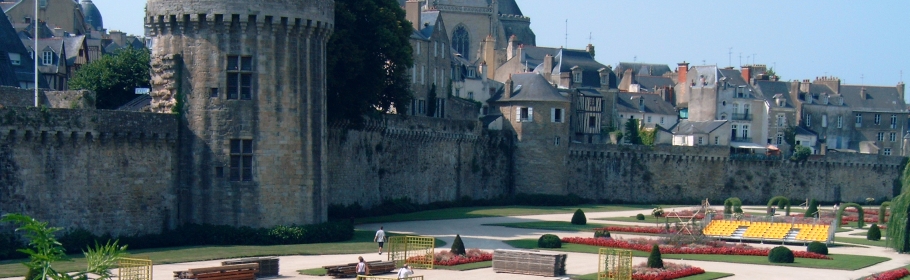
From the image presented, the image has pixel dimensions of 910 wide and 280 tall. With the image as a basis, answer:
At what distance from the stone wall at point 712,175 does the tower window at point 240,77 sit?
134 ft

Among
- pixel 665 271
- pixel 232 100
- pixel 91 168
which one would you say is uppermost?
pixel 232 100

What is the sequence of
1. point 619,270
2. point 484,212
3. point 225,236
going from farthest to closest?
1. point 484,212
2. point 225,236
3. point 619,270

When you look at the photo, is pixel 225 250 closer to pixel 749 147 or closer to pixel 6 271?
pixel 6 271

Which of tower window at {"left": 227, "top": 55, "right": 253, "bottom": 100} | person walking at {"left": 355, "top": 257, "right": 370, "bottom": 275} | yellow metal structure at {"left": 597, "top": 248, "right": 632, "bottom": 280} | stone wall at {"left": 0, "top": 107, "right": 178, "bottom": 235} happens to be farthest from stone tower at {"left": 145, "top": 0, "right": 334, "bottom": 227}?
yellow metal structure at {"left": 597, "top": 248, "right": 632, "bottom": 280}

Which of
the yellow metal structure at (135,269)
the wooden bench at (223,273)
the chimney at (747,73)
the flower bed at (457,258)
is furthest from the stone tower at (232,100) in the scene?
the chimney at (747,73)

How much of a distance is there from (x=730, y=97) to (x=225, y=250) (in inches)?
2670

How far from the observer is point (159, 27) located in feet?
144

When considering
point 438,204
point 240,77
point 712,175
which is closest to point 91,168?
point 240,77

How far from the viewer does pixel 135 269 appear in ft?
103

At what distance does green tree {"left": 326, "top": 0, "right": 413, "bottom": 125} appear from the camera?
5312cm

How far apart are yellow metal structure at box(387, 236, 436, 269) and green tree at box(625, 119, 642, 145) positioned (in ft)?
181

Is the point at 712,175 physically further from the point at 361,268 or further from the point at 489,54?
the point at 361,268

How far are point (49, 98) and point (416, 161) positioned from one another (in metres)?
22.6

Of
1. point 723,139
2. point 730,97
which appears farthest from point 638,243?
point 730,97
